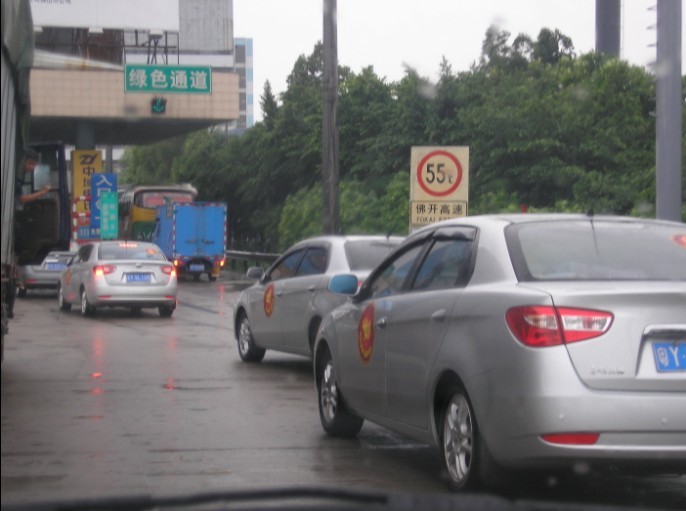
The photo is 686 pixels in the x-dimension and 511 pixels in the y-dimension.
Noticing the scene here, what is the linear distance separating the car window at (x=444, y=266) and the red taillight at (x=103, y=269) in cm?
1594

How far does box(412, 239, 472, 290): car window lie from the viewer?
7.36 metres

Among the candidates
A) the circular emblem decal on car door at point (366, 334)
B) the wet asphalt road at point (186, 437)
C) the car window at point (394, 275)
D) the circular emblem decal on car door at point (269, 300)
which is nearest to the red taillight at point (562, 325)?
the wet asphalt road at point (186, 437)

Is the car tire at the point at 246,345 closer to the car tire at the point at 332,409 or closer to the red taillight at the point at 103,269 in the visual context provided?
the car tire at the point at 332,409

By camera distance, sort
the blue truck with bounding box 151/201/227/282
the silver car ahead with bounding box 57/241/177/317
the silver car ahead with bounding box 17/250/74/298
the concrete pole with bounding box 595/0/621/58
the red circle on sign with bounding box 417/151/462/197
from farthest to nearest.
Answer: the concrete pole with bounding box 595/0/621/58 < the blue truck with bounding box 151/201/227/282 < the silver car ahead with bounding box 17/250/74/298 < the silver car ahead with bounding box 57/241/177/317 < the red circle on sign with bounding box 417/151/462/197

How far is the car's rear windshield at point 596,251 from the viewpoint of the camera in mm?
6809

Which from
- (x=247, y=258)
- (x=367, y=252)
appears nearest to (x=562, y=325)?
(x=367, y=252)

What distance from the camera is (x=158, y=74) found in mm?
42969

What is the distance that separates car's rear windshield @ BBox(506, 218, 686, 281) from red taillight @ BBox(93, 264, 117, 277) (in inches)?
662

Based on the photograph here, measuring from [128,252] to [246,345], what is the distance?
9.40 m

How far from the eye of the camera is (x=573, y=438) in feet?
20.3

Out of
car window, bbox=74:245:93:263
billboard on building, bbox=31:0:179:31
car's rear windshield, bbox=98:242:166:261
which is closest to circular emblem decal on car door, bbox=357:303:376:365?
car's rear windshield, bbox=98:242:166:261

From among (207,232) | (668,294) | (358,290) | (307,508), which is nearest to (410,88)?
(207,232)

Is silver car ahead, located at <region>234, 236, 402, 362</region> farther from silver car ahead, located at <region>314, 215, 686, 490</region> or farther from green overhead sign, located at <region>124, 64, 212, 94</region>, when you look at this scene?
green overhead sign, located at <region>124, 64, 212, 94</region>

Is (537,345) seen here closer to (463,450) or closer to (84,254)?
(463,450)
